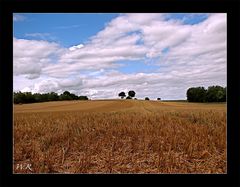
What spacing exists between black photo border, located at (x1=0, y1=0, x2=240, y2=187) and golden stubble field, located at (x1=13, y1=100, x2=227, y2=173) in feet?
0.19

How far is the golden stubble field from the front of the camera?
1.59 m

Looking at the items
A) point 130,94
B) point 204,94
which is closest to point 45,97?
point 130,94

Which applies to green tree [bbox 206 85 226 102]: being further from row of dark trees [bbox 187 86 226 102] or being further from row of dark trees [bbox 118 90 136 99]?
row of dark trees [bbox 118 90 136 99]

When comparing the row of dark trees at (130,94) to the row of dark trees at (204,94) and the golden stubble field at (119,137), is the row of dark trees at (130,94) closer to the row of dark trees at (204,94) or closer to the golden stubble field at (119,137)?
the golden stubble field at (119,137)

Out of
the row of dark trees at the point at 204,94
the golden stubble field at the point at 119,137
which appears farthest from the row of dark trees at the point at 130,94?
the row of dark trees at the point at 204,94

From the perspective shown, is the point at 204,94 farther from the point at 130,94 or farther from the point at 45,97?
the point at 45,97

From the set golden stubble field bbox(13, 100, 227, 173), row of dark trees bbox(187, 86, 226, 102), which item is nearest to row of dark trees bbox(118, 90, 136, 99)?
golden stubble field bbox(13, 100, 227, 173)

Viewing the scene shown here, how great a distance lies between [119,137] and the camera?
1913 mm
